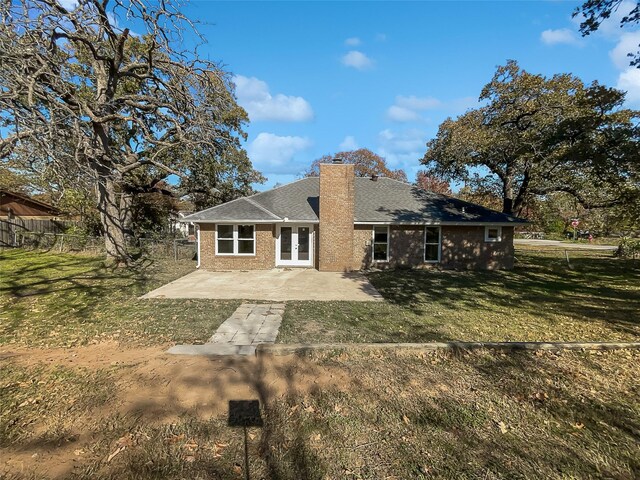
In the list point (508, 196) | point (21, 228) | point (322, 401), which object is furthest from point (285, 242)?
point (21, 228)

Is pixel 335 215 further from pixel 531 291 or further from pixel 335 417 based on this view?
pixel 335 417

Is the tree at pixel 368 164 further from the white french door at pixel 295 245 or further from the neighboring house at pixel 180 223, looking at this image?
the white french door at pixel 295 245

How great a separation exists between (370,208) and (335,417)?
1252cm

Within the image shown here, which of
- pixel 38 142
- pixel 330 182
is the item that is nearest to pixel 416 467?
pixel 38 142

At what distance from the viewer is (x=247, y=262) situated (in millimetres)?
14250

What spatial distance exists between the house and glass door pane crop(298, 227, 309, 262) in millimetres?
47

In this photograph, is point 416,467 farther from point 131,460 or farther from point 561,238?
point 561,238

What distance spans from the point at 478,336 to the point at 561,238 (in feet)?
151

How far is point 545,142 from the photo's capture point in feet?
46.6

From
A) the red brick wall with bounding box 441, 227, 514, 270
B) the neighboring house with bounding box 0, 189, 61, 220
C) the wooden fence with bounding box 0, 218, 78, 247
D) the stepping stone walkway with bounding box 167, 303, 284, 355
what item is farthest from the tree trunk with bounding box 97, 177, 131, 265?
the neighboring house with bounding box 0, 189, 61, 220

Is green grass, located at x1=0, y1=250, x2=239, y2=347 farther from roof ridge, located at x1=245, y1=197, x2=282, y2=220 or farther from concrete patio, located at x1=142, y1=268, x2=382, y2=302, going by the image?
roof ridge, located at x1=245, y1=197, x2=282, y2=220

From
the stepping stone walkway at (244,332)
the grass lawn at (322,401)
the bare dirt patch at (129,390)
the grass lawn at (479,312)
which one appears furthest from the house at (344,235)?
the bare dirt patch at (129,390)

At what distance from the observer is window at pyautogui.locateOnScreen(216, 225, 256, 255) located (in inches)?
562

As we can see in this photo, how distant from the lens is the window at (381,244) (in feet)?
47.7
